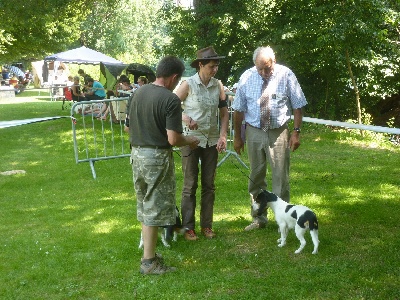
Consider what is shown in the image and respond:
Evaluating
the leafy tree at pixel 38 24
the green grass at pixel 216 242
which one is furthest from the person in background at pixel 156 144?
the leafy tree at pixel 38 24

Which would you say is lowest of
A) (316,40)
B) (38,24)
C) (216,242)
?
(216,242)

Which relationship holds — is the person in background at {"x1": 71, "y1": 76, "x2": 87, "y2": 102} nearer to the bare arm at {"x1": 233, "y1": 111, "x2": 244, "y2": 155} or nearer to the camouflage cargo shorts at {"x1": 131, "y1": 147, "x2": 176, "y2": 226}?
the bare arm at {"x1": 233, "y1": 111, "x2": 244, "y2": 155}

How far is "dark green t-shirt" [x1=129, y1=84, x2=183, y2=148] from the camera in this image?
475 cm

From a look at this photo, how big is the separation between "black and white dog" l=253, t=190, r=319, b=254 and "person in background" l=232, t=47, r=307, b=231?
255 mm

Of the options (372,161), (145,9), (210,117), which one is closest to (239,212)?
(210,117)

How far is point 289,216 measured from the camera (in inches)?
216

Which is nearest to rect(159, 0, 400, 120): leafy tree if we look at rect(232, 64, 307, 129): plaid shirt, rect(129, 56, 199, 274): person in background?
rect(232, 64, 307, 129): plaid shirt

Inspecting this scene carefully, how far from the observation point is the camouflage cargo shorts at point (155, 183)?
488 cm

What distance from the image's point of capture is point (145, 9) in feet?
197

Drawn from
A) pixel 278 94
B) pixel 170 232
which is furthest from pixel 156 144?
pixel 278 94

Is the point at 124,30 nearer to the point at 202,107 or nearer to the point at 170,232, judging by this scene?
the point at 202,107

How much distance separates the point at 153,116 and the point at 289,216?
67.3 inches

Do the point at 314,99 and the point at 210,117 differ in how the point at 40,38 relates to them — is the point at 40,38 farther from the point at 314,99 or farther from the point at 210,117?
the point at 210,117

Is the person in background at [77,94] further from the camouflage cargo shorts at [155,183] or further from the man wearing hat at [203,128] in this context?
the camouflage cargo shorts at [155,183]
